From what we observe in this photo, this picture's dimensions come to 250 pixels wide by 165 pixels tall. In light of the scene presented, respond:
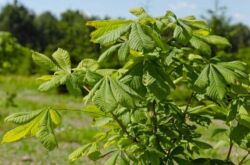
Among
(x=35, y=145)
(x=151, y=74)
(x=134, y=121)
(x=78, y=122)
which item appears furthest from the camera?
(x=78, y=122)

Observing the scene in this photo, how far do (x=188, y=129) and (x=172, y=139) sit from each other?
0.11 metres

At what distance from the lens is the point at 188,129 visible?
2525 millimetres

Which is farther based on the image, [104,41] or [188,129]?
[188,129]

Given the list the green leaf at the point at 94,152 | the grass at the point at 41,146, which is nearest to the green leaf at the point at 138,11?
the green leaf at the point at 94,152

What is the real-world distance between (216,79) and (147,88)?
277mm

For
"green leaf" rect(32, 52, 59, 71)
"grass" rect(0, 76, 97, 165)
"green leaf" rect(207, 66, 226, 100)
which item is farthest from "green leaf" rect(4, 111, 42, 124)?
"grass" rect(0, 76, 97, 165)

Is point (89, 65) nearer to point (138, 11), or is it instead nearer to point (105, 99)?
point (138, 11)

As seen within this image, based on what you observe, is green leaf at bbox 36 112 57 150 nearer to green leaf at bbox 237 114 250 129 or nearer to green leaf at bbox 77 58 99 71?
green leaf at bbox 77 58 99 71

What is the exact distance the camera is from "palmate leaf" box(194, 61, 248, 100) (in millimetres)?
2064

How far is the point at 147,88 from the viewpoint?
7.04 ft

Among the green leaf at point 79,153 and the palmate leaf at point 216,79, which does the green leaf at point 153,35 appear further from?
the green leaf at point 79,153

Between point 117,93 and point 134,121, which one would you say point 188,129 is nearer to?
point 134,121

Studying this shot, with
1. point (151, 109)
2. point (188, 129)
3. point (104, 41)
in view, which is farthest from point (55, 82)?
point (188, 129)

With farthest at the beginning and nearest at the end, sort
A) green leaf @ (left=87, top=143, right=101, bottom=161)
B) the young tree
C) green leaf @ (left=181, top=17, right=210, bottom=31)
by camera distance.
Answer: green leaf @ (left=87, top=143, right=101, bottom=161), green leaf @ (left=181, top=17, right=210, bottom=31), the young tree
